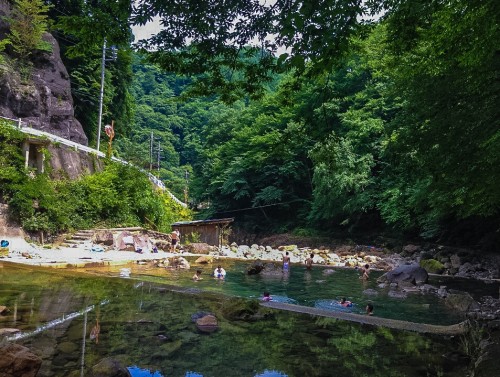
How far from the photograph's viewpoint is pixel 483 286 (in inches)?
612

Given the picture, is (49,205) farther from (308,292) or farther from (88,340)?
(88,340)

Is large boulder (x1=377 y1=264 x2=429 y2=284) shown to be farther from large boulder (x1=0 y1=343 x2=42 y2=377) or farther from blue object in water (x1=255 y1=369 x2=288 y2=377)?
large boulder (x1=0 y1=343 x2=42 y2=377)

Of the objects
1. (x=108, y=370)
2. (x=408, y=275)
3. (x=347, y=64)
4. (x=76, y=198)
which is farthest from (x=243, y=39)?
(x=76, y=198)

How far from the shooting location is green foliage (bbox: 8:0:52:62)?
24.9 metres

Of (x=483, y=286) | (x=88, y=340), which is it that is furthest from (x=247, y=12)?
(x=483, y=286)

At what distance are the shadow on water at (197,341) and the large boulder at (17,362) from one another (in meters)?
0.36

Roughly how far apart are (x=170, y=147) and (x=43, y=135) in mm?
42325

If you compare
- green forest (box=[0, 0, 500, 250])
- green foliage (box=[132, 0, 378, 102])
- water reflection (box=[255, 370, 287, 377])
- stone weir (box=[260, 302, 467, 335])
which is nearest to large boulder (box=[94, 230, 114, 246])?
green forest (box=[0, 0, 500, 250])

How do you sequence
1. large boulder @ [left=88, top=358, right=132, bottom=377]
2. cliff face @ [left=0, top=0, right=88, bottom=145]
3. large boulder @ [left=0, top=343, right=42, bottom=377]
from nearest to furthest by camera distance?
1. large boulder @ [left=0, top=343, right=42, bottom=377]
2. large boulder @ [left=88, top=358, right=132, bottom=377]
3. cliff face @ [left=0, top=0, right=88, bottom=145]

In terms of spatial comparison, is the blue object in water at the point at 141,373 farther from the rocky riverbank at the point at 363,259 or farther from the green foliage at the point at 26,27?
the green foliage at the point at 26,27

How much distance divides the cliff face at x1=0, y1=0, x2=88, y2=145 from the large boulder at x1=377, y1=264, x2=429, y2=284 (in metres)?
22.7

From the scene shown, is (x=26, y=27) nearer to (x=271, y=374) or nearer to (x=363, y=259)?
(x=363, y=259)

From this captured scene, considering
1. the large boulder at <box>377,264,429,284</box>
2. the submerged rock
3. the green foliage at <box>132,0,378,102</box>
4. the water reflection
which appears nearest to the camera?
the green foliage at <box>132,0,378,102</box>

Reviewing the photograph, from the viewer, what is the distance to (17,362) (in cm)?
457
